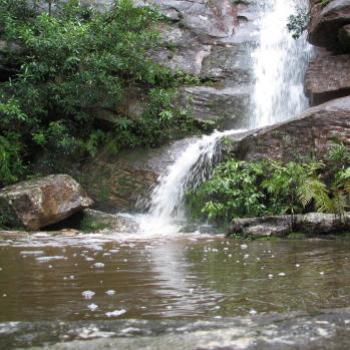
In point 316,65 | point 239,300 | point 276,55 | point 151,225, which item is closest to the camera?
point 239,300

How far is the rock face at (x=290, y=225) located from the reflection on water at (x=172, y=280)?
81cm

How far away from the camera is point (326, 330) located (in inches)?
85.7

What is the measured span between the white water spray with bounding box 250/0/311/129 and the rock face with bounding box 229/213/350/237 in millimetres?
5875

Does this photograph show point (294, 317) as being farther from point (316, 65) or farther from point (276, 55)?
point (276, 55)

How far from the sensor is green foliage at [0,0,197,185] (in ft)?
40.4

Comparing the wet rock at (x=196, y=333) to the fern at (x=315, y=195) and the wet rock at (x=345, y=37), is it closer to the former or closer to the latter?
the fern at (x=315, y=195)

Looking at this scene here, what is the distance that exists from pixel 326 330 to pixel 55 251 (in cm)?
478

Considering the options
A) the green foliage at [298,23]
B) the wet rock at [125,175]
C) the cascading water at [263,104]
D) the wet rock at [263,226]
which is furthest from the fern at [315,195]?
the green foliage at [298,23]

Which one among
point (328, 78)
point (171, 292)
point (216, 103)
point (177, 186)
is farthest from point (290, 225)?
point (216, 103)

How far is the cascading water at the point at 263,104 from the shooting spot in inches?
431

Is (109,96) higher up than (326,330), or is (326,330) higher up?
(109,96)

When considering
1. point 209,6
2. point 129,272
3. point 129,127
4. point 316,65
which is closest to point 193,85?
point 129,127

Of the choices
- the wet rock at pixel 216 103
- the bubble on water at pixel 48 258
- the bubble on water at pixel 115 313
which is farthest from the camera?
the wet rock at pixel 216 103

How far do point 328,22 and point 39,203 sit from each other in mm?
7871
